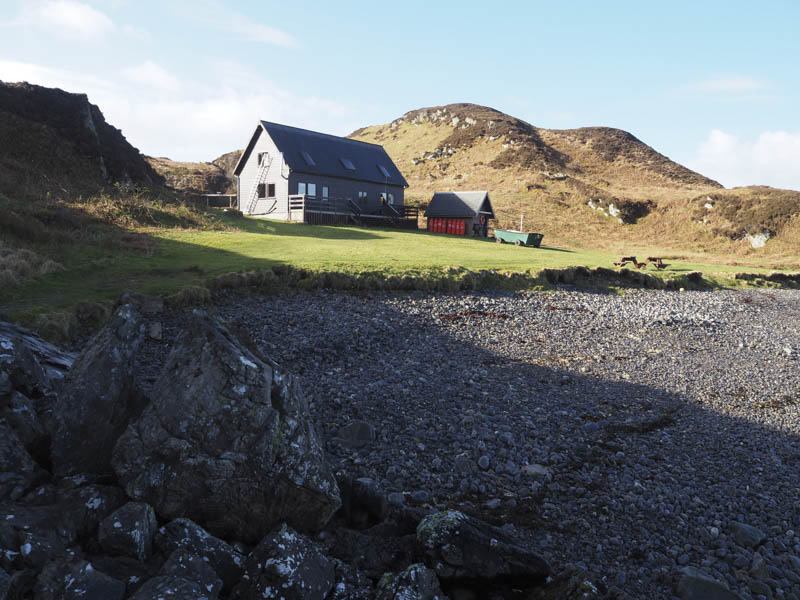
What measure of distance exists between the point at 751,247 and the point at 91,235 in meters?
70.4

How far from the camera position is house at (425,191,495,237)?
54531 mm

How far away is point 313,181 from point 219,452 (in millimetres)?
47349

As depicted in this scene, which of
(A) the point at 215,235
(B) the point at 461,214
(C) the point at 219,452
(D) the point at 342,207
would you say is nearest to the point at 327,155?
(D) the point at 342,207

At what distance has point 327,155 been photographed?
54.1 meters

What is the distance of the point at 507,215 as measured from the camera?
2793 inches

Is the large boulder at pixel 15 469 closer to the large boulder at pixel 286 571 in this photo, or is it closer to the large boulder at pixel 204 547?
the large boulder at pixel 204 547

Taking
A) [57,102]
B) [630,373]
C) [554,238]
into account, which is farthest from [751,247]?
[57,102]

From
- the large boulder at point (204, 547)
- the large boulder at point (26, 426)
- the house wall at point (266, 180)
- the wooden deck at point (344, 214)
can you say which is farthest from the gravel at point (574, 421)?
the house wall at point (266, 180)

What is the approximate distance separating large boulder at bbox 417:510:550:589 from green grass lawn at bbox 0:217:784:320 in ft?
40.8

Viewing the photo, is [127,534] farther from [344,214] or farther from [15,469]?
[344,214]

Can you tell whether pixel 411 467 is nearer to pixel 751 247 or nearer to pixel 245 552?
pixel 245 552

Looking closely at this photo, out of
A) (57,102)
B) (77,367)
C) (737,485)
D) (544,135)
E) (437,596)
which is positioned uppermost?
(544,135)

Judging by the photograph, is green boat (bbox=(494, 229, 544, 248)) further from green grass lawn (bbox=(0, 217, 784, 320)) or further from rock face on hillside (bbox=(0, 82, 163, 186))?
rock face on hillside (bbox=(0, 82, 163, 186))

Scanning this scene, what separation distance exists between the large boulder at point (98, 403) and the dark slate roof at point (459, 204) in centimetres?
4982
